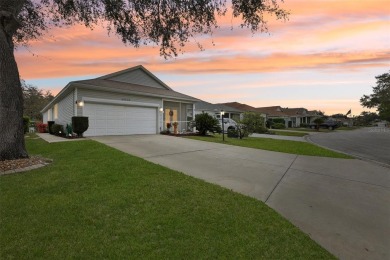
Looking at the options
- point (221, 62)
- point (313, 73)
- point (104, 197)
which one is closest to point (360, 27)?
point (221, 62)

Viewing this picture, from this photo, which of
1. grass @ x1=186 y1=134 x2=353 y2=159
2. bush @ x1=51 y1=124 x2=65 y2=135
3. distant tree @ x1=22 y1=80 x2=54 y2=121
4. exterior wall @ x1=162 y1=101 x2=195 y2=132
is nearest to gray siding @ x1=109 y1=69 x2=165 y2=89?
exterior wall @ x1=162 y1=101 x2=195 y2=132

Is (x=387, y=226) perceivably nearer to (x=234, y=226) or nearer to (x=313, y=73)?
(x=234, y=226)

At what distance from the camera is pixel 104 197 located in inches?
176

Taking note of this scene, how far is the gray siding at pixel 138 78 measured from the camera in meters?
20.2

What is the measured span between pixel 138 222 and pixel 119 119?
14063 mm

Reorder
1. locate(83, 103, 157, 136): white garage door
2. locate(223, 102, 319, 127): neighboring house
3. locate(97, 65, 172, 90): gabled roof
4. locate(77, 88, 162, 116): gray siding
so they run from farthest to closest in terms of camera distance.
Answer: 1. locate(223, 102, 319, 127): neighboring house
2. locate(97, 65, 172, 90): gabled roof
3. locate(83, 103, 157, 136): white garage door
4. locate(77, 88, 162, 116): gray siding

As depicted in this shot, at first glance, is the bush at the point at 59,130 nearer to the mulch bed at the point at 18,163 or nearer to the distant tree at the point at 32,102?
the mulch bed at the point at 18,163

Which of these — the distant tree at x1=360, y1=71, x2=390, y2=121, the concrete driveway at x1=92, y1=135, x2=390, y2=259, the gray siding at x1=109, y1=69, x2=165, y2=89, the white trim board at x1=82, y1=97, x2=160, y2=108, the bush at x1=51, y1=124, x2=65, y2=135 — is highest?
the distant tree at x1=360, y1=71, x2=390, y2=121

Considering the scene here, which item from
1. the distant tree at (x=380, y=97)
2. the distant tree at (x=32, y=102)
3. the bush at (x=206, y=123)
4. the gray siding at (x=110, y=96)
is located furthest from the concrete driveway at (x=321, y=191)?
the distant tree at (x=32, y=102)

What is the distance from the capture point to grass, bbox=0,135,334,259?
2.92 metres

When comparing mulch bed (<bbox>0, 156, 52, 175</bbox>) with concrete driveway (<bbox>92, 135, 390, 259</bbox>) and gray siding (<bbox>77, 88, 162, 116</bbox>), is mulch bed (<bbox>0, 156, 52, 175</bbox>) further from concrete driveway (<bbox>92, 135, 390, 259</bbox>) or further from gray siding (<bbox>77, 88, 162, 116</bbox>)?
gray siding (<bbox>77, 88, 162, 116</bbox>)

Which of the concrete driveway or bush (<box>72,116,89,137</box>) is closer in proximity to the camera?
the concrete driveway

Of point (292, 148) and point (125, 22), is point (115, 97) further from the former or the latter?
point (292, 148)

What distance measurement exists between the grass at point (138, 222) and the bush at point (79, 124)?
879 centimetres
